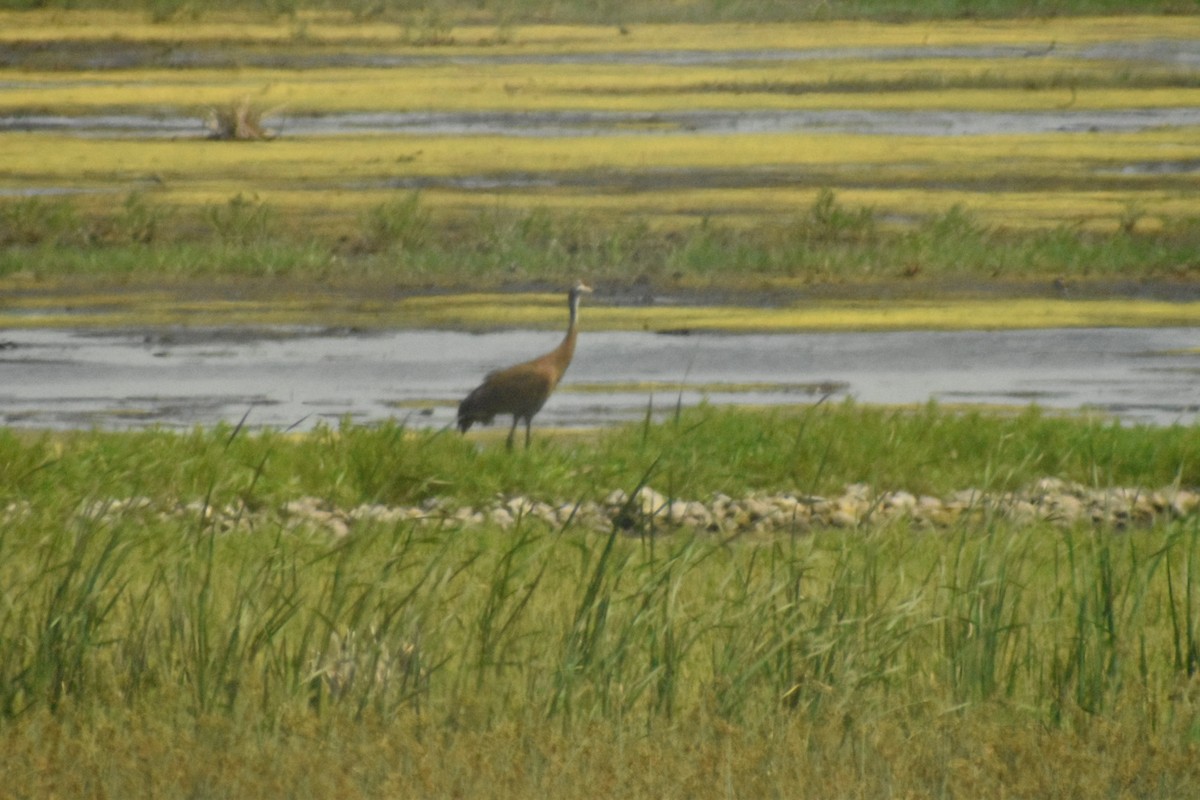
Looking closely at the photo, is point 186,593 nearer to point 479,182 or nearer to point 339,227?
point 339,227

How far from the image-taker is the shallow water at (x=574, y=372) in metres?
12.6

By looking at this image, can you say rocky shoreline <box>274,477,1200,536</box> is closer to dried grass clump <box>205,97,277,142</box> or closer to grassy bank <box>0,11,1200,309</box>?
grassy bank <box>0,11,1200,309</box>

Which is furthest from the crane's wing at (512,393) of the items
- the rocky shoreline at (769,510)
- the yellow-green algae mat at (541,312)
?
the yellow-green algae mat at (541,312)

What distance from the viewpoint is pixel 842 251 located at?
20109 mm

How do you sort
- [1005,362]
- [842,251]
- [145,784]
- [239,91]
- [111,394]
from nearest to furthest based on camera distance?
1. [145,784]
2. [111,394]
3. [1005,362]
4. [842,251]
5. [239,91]

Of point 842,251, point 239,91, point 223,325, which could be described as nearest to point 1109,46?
point 239,91

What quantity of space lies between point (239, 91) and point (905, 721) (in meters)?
30.5

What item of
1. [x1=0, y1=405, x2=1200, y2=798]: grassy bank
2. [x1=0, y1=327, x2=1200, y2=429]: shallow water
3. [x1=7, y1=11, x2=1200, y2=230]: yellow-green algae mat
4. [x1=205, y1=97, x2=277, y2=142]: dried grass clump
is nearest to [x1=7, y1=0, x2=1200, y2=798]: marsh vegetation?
[x1=0, y1=405, x2=1200, y2=798]: grassy bank

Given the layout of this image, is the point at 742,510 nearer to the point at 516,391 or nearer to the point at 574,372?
the point at 516,391

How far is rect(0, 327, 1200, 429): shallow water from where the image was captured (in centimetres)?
1265

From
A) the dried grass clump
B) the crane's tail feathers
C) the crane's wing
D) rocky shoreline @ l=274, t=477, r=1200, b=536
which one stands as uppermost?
the dried grass clump

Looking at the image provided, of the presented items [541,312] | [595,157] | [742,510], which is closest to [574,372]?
[541,312]

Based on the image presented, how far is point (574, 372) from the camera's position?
14.3 metres

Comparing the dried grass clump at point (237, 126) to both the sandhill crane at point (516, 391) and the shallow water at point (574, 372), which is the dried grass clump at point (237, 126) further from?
the sandhill crane at point (516, 391)
